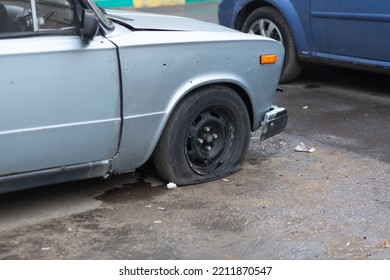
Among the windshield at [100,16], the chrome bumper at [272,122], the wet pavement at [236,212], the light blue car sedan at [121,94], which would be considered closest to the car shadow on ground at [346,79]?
the wet pavement at [236,212]

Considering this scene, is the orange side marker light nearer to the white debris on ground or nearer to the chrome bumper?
the chrome bumper

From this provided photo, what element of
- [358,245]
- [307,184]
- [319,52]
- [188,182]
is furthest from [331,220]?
[319,52]

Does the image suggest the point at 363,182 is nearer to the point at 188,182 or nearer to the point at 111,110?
the point at 188,182

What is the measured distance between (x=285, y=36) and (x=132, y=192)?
Result: 3.68 m

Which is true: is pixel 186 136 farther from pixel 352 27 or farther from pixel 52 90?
pixel 352 27

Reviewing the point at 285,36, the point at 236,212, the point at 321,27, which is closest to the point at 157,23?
the point at 236,212

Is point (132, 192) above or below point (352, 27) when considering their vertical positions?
below

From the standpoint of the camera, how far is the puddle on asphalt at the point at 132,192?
15.2 feet

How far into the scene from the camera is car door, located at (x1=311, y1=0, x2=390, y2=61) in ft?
21.6

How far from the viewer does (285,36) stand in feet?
25.3

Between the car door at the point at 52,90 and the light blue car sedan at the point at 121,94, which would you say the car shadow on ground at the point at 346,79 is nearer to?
the light blue car sedan at the point at 121,94

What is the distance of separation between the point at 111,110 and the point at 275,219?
1.27 metres

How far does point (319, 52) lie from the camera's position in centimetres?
742

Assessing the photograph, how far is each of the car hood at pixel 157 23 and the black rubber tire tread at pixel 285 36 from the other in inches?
104
